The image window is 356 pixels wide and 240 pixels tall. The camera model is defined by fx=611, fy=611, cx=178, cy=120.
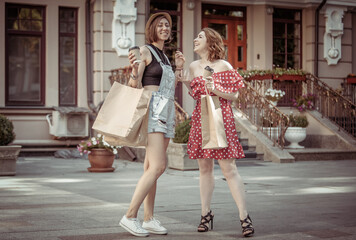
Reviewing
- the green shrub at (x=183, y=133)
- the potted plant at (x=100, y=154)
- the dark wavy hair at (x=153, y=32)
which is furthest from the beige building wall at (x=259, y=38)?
the dark wavy hair at (x=153, y=32)

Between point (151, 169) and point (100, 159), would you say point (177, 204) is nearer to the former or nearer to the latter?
point (151, 169)

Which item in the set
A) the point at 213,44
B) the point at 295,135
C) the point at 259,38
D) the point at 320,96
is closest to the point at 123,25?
the point at 259,38

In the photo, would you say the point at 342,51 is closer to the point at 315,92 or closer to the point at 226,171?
the point at 315,92

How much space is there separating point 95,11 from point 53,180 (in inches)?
282

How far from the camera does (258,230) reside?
5.56 meters

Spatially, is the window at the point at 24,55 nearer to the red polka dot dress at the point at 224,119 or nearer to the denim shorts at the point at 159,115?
the red polka dot dress at the point at 224,119

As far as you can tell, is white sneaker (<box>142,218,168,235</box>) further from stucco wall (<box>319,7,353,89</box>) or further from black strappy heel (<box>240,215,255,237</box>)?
stucco wall (<box>319,7,353,89</box>)

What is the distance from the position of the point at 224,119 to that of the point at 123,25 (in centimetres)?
1073

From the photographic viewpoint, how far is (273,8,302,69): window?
1848cm

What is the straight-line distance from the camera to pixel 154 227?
532cm

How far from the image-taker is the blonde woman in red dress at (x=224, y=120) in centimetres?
544

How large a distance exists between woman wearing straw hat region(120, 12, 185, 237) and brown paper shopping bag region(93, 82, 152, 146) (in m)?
0.08

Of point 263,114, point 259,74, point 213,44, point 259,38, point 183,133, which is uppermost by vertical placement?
point 259,38

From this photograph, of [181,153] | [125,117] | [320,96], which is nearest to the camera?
[125,117]
